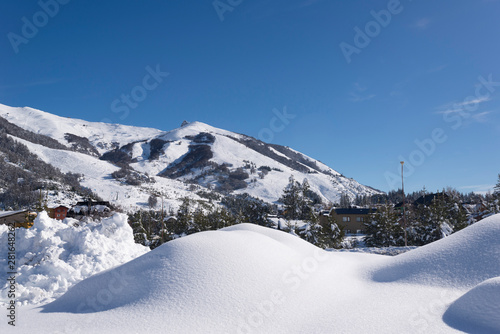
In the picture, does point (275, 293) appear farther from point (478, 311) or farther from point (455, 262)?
point (455, 262)

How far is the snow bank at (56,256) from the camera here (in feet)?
33.6

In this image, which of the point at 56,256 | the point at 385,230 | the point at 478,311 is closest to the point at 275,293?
the point at 478,311

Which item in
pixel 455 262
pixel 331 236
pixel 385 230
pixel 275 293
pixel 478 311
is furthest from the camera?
pixel 331 236

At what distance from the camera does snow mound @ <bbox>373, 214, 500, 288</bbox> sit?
8.12 metres

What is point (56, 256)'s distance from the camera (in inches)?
465

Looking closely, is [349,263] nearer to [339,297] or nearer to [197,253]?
[339,297]

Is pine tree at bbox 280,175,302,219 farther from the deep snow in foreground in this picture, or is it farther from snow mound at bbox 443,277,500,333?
snow mound at bbox 443,277,500,333

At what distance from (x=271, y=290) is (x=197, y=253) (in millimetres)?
2310

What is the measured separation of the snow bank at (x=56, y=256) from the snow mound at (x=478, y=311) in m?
10.8

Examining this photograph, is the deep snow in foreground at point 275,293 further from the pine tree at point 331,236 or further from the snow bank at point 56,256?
the pine tree at point 331,236

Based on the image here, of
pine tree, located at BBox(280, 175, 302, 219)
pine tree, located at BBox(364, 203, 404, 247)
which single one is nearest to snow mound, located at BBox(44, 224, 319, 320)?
pine tree, located at BBox(364, 203, 404, 247)

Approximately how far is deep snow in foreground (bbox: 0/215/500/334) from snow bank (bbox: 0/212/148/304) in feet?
6.07

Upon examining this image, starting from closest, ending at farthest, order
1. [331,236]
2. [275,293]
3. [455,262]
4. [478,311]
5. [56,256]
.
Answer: [478,311] → [275,293] → [455,262] → [56,256] → [331,236]

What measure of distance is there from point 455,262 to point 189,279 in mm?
7203
